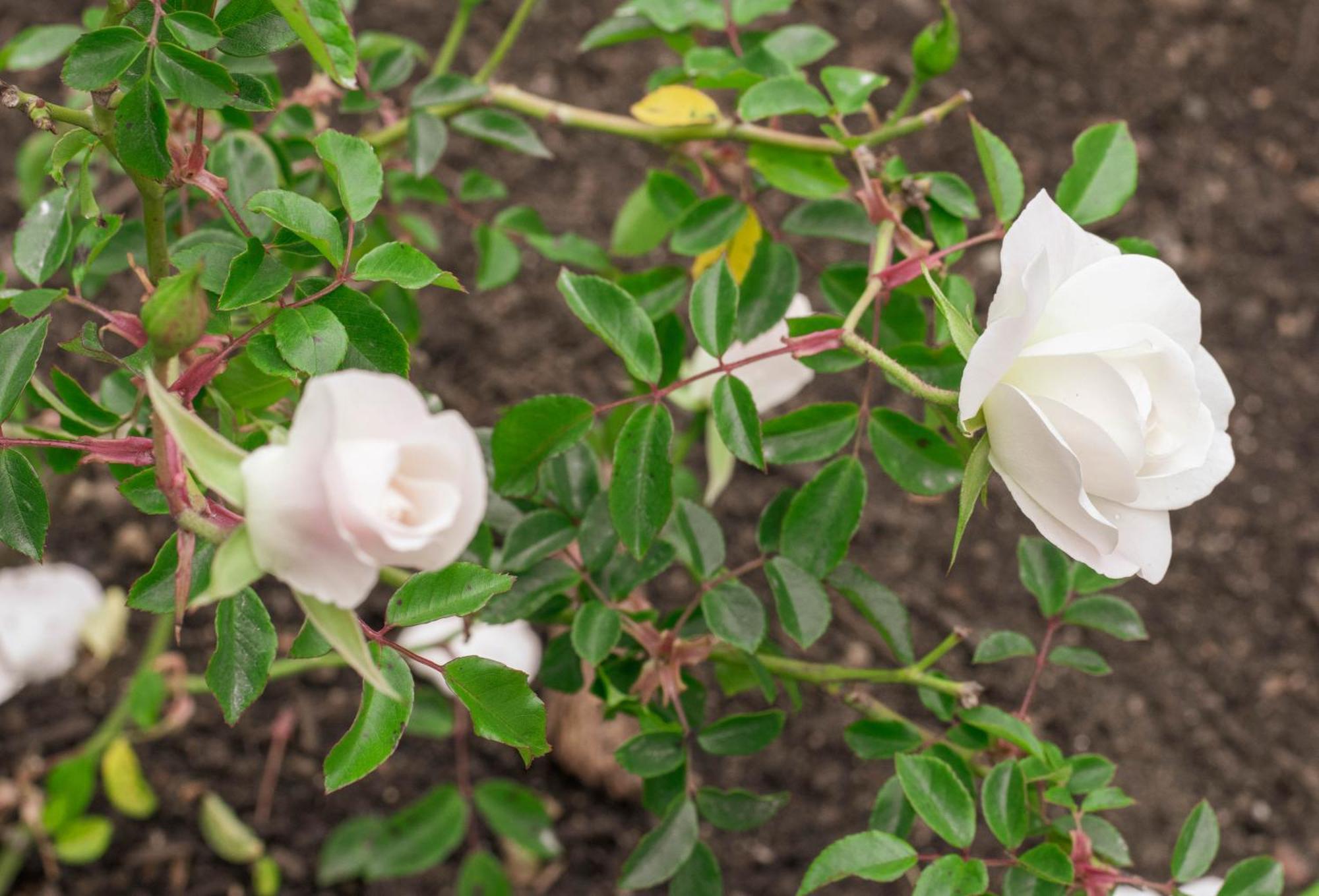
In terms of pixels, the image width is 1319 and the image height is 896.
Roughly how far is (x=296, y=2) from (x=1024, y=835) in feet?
1.79

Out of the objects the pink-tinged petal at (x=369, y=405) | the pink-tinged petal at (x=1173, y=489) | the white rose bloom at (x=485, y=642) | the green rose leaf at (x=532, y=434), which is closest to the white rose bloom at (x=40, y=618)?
the white rose bloom at (x=485, y=642)

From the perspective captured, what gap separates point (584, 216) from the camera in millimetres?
1532

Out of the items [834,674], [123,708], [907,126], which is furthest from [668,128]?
[123,708]

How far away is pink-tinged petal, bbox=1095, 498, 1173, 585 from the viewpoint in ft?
1.71

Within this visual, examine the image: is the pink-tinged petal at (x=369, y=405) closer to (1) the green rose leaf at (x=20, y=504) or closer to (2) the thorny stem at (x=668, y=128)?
(1) the green rose leaf at (x=20, y=504)

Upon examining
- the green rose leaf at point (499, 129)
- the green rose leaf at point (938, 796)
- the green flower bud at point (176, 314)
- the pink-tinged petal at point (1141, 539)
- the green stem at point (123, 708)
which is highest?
the green flower bud at point (176, 314)

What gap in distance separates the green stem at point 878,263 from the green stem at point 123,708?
0.69 m

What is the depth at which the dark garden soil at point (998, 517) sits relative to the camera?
4.08 feet

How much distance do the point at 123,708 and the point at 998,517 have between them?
3.13 feet

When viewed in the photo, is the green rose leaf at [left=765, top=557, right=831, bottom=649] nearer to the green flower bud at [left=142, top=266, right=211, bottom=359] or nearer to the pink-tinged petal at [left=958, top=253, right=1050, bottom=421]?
the pink-tinged petal at [left=958, top=253, right=1050, bottom=421]

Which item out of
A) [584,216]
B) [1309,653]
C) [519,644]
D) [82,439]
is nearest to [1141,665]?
[1309,653]

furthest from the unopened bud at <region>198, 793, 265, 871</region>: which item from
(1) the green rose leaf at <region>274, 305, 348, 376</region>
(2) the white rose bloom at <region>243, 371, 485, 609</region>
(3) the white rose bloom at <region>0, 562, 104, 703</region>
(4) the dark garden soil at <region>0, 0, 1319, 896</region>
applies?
(2) the white rose bloom at <region>243, 371, 485, 609</region>

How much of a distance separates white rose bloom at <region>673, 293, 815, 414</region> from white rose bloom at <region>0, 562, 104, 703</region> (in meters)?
0.69

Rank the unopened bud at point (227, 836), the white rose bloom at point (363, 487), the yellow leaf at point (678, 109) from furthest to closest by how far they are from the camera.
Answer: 1. the unopened bud at point (227, 836)
2. the yellow leaf at point (678, 109)
3. the white rose bloom at point (363, 487)
